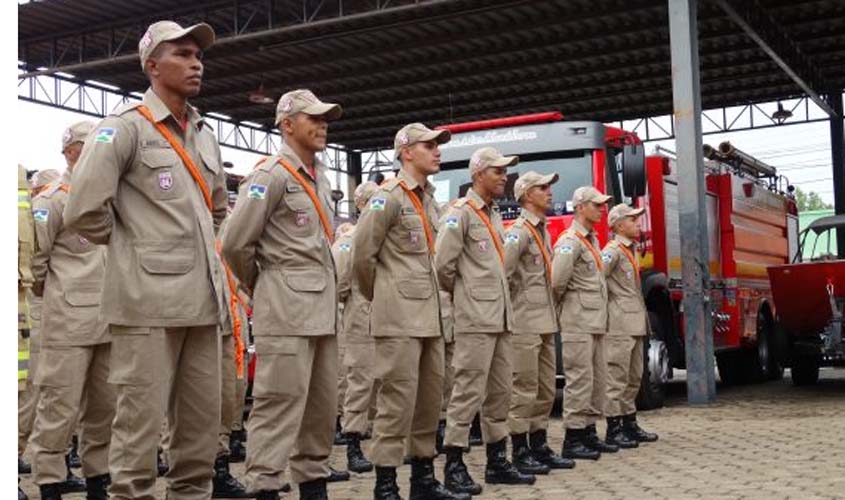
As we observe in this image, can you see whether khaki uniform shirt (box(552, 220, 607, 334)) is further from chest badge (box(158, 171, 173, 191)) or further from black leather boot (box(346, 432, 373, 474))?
chest badge (box(158, 171, 173, 191))

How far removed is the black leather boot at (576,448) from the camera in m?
7.65

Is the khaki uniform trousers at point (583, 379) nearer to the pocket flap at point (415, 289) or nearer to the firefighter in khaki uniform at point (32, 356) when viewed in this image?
the pocket flap at point (415, 289)

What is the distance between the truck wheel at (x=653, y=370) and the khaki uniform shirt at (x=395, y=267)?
5558 millimetres

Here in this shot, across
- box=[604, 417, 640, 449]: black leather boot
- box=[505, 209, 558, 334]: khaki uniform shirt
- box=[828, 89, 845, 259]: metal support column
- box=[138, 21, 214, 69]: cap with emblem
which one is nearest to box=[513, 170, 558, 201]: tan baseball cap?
box=[505, 209, 558, 334]: khaki uniform shirt

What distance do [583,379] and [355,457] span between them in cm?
170

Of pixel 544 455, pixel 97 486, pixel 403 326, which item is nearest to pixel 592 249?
pixel 544 455

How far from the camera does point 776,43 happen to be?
1814 centimetres

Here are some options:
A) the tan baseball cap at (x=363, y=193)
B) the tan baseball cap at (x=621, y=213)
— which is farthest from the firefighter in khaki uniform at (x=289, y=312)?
the tan baseball cap at (x=621, y=213)

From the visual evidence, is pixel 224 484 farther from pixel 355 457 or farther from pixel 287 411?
pixel 287 411

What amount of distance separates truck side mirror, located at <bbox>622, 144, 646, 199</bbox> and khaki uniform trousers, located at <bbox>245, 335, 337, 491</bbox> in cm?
567

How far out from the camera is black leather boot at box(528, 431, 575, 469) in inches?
284

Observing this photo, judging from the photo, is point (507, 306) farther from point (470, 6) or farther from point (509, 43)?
point (509, 43)

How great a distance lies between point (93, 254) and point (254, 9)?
1144 centimetres
